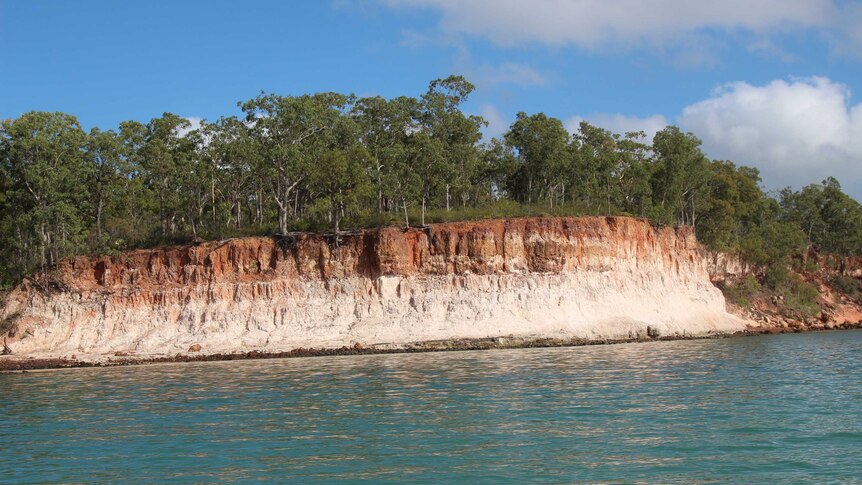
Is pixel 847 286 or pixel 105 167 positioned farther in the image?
pixel 847 286

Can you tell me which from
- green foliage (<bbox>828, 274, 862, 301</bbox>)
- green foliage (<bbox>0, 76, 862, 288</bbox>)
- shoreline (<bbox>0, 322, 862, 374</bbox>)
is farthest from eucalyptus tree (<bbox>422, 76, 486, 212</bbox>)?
green foliage (<bbox>828, 274, 862, 301</bbox>)

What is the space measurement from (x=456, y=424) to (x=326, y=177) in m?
35.8

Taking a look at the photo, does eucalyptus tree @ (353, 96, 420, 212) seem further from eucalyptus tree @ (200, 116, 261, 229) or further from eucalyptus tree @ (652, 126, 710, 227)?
eucalyptus tree @ (652, 126, 710, 227)

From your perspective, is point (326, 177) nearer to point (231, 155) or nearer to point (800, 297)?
point (231, 155)

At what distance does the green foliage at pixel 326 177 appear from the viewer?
173 ft

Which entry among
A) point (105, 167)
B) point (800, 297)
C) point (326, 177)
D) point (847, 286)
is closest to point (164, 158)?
point (105, 167)

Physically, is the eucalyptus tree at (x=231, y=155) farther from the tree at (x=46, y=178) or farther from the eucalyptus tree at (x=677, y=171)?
the eucalyptus tree at (x=677, y=171)

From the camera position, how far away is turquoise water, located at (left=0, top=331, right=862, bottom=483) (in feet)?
48.9

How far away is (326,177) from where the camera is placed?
53.1 m

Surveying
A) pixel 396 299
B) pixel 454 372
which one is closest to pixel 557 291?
pixel 396 299

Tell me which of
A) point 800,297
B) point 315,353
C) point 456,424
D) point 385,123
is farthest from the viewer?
point 800,297

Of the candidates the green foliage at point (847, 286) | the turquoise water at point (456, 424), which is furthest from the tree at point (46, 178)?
the green foliage at point (847, 286)

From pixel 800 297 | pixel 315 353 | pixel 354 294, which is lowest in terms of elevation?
pixel 315 353

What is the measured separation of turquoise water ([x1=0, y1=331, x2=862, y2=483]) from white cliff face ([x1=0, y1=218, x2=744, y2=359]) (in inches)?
595
